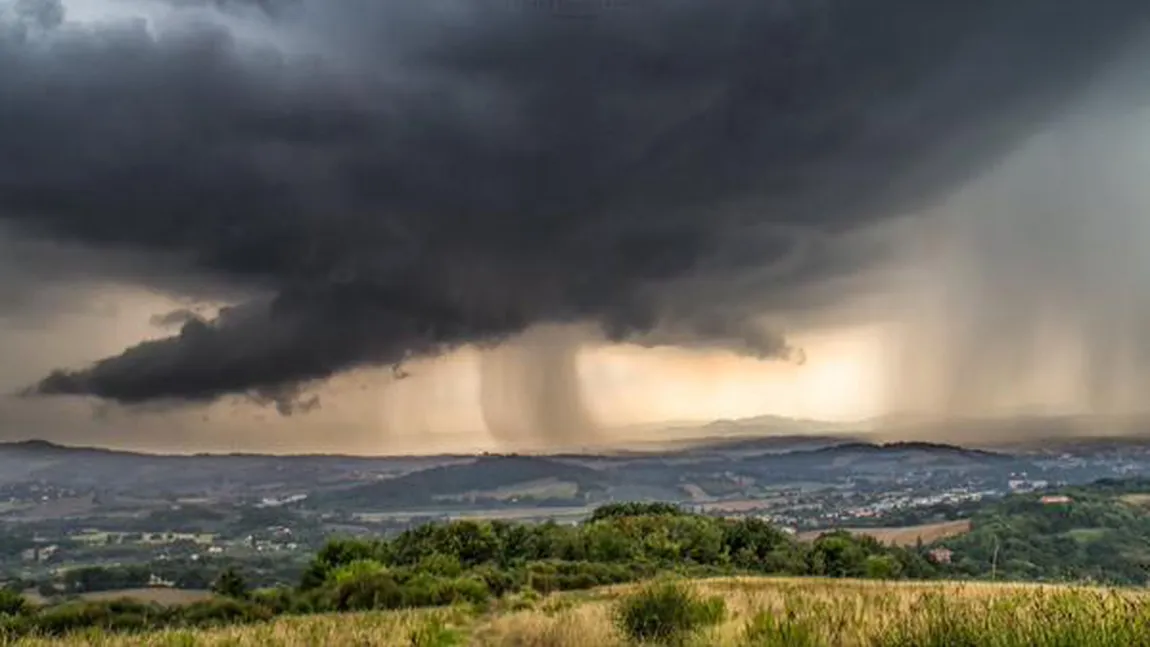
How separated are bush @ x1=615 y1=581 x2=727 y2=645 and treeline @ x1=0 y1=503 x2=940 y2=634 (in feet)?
65.0

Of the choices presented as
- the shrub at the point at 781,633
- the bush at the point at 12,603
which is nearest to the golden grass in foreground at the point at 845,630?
the shrub at the point at 781,633

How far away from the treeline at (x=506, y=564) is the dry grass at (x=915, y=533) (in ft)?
34.2

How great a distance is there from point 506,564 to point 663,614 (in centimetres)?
6565

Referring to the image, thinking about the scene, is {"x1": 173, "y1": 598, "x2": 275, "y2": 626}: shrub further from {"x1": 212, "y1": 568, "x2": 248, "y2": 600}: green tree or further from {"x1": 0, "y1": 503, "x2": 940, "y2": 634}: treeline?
{"x1": 212, "y1": 568, "x2": 248, "y2": 600}: green tree

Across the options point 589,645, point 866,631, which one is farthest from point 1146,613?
point 589,645

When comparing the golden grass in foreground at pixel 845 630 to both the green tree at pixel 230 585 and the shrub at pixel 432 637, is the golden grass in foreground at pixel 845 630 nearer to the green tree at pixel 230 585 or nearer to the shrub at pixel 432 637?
the shrub at pixel 432 637

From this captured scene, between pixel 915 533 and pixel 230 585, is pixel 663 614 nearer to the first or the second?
pixel 230 585

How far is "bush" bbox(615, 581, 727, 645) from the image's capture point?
14153mm

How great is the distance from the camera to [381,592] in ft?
124

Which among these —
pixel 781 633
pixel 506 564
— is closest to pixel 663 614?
pixel 781 633

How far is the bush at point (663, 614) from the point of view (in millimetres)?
14153

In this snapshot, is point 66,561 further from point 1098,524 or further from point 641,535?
point 1098,524

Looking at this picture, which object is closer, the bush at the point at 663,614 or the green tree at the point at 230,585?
the bush at the point at 663,614

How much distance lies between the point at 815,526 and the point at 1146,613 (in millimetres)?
186617
